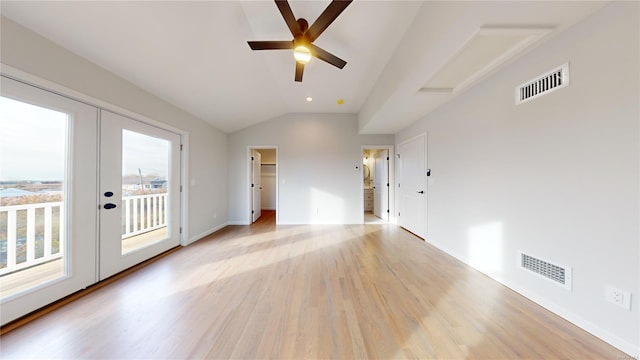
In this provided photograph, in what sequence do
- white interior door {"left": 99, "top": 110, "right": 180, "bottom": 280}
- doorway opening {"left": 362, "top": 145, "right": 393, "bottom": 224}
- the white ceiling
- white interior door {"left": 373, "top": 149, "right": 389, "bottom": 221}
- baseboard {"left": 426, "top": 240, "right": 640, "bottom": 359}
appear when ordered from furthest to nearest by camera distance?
1. white interior door {"left": 373, "top": 149, "right": 389, "bottom": 221}
2. doorway opening {"left": 362, "top": 145, "right": 393, "bottom": 224}
3. white interior door {"left": 99, "top": 110, "right": 180, "bottom": 280}
4. the white ceiling
5. baseboard {"left": 426, "top": 240, "right": 640, "bottom": 359}

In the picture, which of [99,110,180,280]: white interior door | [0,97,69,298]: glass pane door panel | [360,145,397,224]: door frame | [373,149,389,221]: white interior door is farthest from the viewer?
[373,149,389,221]: white interior door

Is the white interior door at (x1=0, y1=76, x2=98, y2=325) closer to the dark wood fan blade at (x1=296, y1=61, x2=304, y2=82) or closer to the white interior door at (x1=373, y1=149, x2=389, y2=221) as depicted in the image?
the dark wood fan blade at (x1=296, y1=61, x2=304, y2=82)

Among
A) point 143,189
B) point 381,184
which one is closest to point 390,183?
point 381,184

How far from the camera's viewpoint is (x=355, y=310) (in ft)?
6.01

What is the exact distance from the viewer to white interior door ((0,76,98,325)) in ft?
5.47

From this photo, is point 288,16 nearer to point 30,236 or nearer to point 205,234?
point 30,236

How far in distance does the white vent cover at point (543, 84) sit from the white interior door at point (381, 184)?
140 inches

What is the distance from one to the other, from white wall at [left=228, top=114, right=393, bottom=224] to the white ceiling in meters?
1.41

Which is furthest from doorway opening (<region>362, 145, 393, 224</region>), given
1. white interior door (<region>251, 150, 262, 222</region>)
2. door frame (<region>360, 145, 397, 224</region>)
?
white interior door (<region>251, 150, 262, 222</region>)

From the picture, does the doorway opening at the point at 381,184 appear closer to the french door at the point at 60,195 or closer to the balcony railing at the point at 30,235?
the french door at the point at 60,195

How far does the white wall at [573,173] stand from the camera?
4.51 feet

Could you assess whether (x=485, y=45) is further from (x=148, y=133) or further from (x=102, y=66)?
(x=148, y=133)

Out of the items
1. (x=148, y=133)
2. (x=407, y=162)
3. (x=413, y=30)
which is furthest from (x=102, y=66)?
(x=407, y=162)

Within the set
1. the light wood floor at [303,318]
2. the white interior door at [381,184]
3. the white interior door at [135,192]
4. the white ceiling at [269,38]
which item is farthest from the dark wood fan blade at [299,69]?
the white interior door at [381,184]
